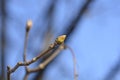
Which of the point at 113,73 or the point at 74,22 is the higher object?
the point at 74,22

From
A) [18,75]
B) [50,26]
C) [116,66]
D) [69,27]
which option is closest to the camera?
[69,27]

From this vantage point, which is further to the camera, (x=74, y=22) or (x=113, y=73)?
(x=113, y=73)

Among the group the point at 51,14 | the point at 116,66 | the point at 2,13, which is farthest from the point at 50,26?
the point at 116,66

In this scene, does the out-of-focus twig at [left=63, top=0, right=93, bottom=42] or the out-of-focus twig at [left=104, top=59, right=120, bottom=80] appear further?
the out-of-focus twig at [left=104, top=59, right=120, bottom=80]

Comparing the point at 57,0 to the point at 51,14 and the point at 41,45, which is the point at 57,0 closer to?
the point at 51,14

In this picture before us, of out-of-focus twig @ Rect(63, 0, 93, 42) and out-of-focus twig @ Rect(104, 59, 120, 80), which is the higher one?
out-of-focus twig @ Rect(63, 0, 93, 42)

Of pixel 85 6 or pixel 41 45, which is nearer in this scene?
pixel 85 6

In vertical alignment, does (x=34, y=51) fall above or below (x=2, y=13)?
below

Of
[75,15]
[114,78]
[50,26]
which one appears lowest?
[114,78]

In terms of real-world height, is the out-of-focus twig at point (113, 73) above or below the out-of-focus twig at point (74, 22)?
below

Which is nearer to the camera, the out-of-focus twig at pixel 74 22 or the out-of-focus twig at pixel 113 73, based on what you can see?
the out-of-focus twig at pixel 74 22

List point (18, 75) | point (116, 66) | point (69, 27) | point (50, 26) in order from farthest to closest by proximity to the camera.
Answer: point (50, 26)
point (116, 66)
point (18, 75)
point (69, 27)
